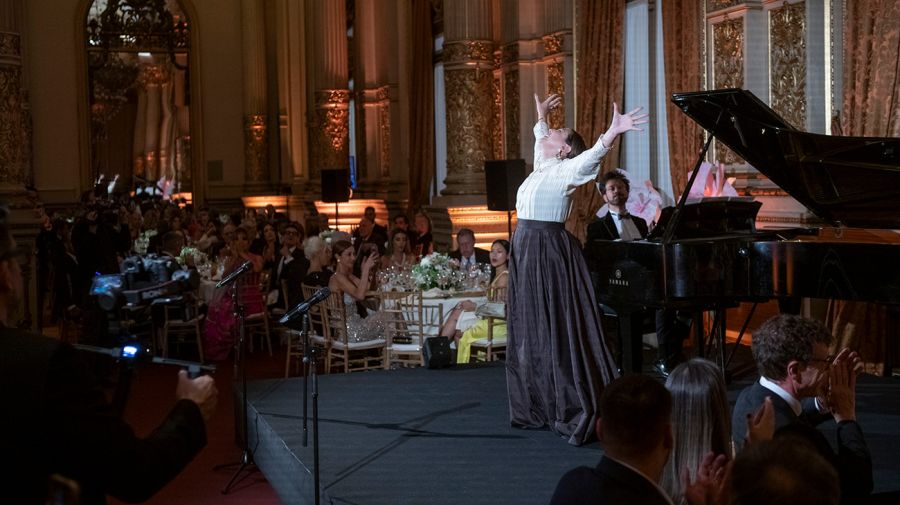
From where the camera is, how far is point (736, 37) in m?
8.88

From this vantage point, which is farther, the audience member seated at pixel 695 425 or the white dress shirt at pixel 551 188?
the white dress shirt at pixel 551 188

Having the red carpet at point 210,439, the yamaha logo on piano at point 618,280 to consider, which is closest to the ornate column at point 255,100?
the red carpet at point 210,439

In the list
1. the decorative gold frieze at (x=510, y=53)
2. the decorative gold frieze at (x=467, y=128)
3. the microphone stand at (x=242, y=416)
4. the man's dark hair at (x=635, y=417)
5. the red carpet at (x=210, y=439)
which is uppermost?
the decorative gold frieze at (x=510, y=53)

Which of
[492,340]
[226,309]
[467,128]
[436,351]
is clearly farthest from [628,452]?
[467,128]

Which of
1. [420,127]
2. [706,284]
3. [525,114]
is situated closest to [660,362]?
[706,284]

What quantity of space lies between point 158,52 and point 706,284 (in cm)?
1886

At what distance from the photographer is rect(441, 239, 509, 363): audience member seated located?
27.9 ft

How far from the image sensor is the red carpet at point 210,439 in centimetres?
623

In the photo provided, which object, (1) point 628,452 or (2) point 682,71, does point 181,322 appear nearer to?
(2) point 682,71

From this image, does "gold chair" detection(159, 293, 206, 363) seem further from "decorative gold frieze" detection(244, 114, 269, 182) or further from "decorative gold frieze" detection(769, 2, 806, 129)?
"decorative gold frieze" detection(244, 114, 269, 182)

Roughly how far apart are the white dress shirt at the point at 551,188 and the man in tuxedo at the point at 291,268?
5214mm

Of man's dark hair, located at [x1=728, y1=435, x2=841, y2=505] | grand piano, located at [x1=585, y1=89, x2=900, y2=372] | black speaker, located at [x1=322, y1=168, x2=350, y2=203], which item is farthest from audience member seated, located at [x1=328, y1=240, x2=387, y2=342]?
black speaker, located at [x1=322, y1=168, x2=350, y2=203]

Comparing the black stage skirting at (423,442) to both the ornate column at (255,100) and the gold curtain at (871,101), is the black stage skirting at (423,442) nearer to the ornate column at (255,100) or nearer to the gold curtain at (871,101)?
the gold curtain at (871,101)

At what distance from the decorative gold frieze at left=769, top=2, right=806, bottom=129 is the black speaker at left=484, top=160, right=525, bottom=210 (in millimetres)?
2991
